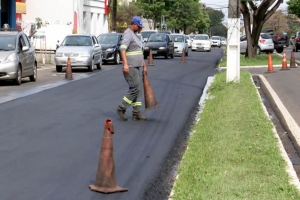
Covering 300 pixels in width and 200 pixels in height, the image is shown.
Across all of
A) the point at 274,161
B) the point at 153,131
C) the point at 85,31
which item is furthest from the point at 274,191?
the point at 85,31

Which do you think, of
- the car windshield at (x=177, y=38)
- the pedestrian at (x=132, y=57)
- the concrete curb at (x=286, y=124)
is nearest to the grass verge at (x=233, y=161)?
the concrete curb at (x=286, y=124)

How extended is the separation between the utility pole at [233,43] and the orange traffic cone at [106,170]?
1290 centimetres

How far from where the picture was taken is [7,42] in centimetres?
2117

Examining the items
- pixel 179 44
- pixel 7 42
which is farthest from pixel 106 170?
pixel 179 44

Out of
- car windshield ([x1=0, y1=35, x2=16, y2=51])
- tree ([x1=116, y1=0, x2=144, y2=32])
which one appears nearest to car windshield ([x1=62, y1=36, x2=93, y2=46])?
car windshield ([x1=0, y1=35, x2=16, y2=51])

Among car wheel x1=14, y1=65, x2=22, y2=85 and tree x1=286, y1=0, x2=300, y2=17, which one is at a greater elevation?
tree x1=286, y1=0, x2=300, y2=17

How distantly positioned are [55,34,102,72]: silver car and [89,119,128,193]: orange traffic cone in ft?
66.9

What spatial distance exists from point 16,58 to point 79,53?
709 centimetres

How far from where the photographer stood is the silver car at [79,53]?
2747 centimetres

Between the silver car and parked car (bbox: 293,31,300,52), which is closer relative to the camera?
the silver car

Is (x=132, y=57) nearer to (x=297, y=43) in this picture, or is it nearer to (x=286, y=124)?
(x=286, y=124)

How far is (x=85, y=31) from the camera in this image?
6266cm

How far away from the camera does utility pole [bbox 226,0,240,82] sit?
19797 mm

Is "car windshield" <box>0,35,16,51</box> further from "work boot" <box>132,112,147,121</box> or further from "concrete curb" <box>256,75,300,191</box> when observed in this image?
"work boot" <box>132,112,147,121</box>
